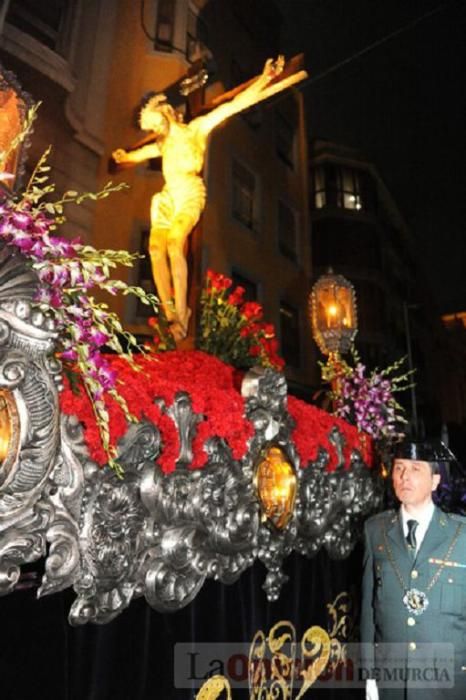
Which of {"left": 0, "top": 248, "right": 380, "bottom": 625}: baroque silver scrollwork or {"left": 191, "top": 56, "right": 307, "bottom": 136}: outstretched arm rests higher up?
{"left": 191, "top": 56, "right": 307, "bottom": 136}: outstretched arm

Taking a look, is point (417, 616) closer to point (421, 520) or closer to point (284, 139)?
point (421, 520)

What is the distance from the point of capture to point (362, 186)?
2223 cm

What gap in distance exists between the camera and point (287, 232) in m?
14.1

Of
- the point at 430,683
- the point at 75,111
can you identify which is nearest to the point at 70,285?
the point at 430,683

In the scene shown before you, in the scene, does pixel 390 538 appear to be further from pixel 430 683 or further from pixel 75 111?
pixel 75 111

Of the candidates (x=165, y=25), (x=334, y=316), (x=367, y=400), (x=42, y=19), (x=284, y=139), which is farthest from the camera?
(x=284, y=139)

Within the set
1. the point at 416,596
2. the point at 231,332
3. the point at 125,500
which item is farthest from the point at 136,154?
the point at 416,596

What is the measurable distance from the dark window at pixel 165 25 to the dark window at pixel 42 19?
1611 mm

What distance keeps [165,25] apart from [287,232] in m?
7.02

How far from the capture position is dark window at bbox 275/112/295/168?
14.1m

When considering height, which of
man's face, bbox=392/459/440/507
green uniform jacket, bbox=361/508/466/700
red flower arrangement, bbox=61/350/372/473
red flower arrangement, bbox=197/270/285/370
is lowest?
green uniform jacket, bbox=361/508/466/700

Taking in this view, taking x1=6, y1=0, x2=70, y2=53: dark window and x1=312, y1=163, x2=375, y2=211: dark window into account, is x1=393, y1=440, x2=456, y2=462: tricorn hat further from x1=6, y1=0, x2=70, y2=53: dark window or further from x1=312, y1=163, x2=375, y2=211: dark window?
x1=312, y1=163, x2=375, y2=211: dark window

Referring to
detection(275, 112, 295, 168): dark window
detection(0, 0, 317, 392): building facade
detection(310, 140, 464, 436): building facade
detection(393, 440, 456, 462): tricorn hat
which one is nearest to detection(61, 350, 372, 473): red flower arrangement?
detection(393, 440, 456, 462): tricorn hat

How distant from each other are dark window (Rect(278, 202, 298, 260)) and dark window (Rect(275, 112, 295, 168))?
1470 millimetres
